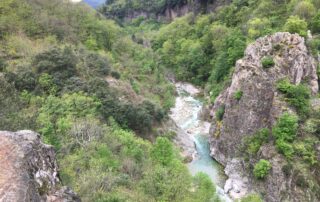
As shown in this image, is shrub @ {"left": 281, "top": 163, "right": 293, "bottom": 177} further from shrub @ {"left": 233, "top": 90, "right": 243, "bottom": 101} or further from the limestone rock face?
the limestone rock face

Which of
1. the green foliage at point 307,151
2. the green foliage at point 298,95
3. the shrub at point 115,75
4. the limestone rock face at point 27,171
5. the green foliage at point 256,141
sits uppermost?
the limestone rock face at point 27,171

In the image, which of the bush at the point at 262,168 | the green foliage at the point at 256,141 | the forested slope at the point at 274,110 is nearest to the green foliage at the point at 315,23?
the forested slope at the point at 274,110

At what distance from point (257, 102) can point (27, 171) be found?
35.2 meters

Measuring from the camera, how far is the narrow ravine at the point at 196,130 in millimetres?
43688

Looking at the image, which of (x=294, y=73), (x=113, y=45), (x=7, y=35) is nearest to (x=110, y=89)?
(x=7, y=35)

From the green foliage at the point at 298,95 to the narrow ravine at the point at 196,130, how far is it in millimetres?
12153

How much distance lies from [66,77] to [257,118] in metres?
25.0

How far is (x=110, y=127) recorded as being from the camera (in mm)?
39344

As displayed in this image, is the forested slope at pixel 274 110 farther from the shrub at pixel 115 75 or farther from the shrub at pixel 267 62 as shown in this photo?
the shrub at pixel 115 75

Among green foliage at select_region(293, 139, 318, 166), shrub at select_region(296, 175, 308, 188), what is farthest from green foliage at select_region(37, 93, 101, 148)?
shrub at select_region(296, 175, 308, 188)

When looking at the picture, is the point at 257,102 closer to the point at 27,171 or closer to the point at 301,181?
the point at 301,181

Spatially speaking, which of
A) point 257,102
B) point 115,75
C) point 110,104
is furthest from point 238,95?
point 115,75

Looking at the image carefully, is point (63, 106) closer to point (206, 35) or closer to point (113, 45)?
point (113, 45)

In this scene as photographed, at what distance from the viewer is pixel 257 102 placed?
145 ft
